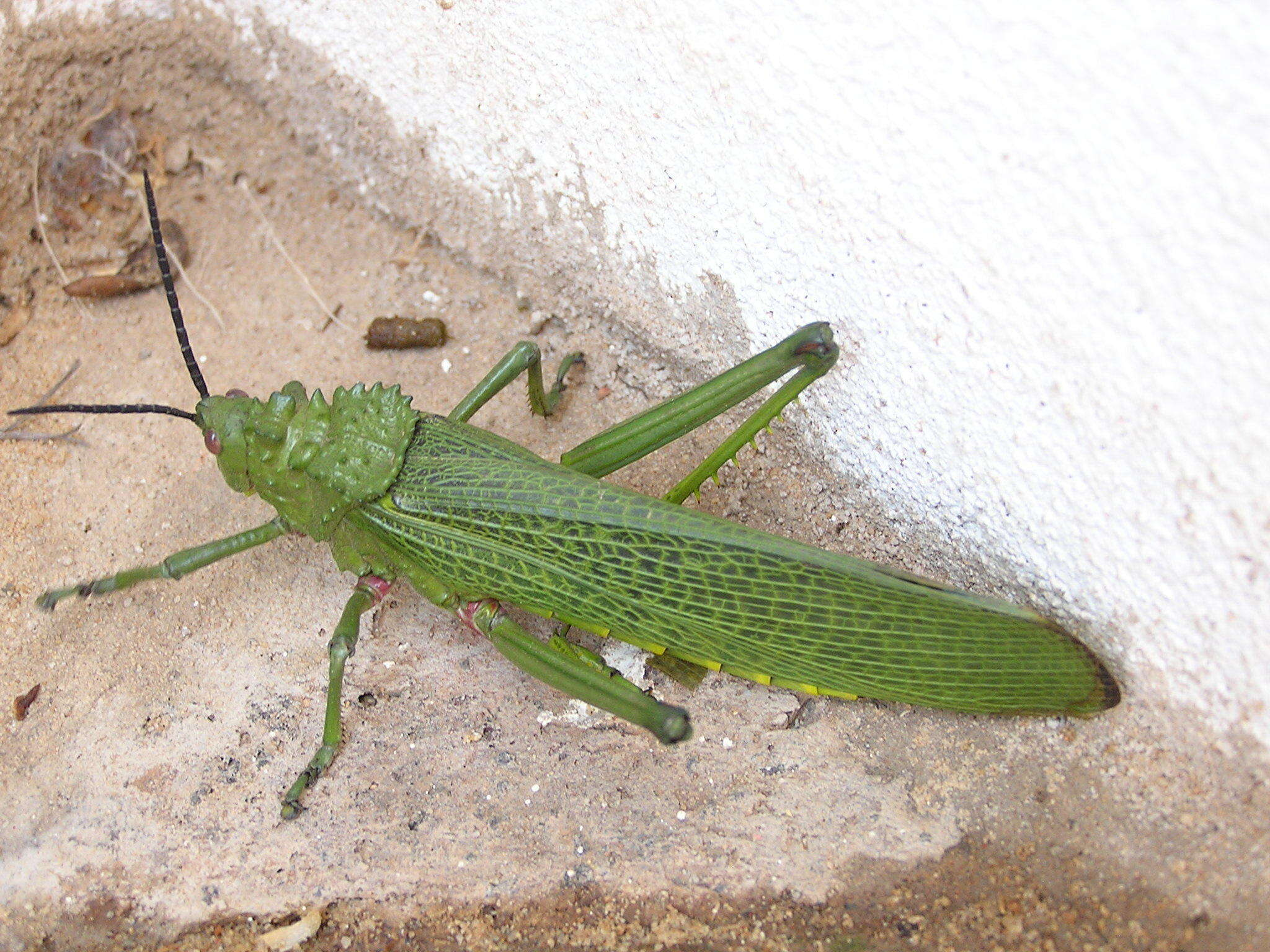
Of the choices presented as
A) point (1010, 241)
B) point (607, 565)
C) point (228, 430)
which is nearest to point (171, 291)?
point (228, 430)

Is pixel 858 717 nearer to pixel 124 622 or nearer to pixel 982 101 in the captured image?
pixel 982 101

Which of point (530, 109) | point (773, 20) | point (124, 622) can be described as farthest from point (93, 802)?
point (773, 20)

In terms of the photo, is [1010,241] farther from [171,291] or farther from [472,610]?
[171,291]

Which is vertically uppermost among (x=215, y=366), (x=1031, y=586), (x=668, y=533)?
(x=1031, y=586)

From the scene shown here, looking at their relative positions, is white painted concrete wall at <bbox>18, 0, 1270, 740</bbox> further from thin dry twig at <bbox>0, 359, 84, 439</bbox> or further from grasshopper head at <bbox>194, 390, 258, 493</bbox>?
thin dry twig at <bbox>0, 359, 84, 439</bbox>

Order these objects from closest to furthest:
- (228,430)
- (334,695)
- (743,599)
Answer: (743,599) → (334,695) → (228,430)

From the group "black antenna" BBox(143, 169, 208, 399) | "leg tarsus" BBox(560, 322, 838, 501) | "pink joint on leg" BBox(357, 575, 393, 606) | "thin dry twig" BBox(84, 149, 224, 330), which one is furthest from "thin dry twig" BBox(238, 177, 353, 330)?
"leg tarsus" BBox(560, 322, 838, 501)
